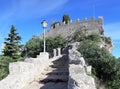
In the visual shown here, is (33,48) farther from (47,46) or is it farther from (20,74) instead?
(20,74)

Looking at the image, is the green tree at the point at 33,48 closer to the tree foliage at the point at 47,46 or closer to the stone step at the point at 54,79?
the tree foliage at the point at 47,46

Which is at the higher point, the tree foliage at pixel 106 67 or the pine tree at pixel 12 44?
the pine tree at pixel 12 44

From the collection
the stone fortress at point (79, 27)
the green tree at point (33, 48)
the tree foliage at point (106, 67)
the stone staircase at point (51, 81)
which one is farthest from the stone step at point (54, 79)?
the stone fortress at point (79, 27)

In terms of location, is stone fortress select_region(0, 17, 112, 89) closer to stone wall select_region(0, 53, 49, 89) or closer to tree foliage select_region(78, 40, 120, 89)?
stone wall select_region(0, 53, 49, 89)

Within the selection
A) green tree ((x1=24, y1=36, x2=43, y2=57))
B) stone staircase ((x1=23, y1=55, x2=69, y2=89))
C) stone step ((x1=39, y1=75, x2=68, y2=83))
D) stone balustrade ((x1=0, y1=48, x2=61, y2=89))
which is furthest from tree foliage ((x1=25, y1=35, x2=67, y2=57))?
stone step ((x1=39, y1=75, x2=68, y2=83))

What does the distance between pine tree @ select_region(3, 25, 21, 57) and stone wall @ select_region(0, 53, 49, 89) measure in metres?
23.9

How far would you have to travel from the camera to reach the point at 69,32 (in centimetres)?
4100

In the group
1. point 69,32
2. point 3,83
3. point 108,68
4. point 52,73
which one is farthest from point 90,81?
point 69,32

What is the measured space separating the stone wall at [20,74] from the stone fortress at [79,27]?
26265mm

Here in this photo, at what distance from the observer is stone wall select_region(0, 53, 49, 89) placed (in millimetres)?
7757

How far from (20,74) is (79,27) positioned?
31.0 m

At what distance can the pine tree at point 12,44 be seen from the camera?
34.1m

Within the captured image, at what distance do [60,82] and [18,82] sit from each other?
1679 millimetres

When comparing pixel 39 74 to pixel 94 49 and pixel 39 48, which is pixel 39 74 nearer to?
pixel 94 49
